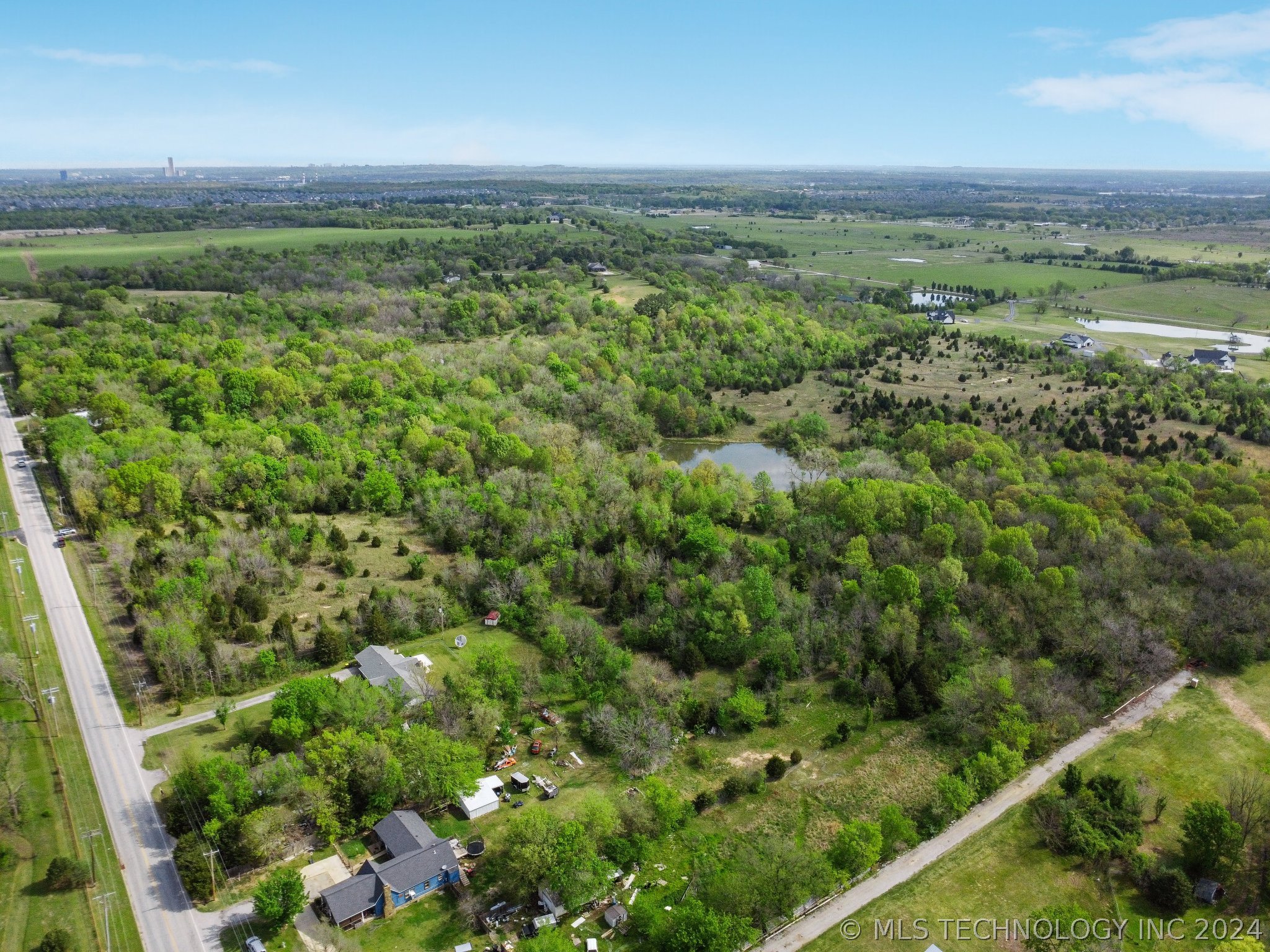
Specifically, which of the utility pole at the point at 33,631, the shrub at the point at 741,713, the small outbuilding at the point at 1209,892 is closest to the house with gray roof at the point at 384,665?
the shrub at the point at 741,713

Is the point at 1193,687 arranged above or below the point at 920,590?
below

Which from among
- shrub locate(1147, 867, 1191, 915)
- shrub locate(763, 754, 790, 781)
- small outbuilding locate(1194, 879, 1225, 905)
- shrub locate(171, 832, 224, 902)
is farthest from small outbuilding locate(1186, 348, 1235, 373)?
shrub locate(171, 832, 224, 902)

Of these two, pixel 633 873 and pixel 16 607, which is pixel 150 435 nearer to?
pixel 16 607

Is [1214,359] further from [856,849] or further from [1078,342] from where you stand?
[856,849]

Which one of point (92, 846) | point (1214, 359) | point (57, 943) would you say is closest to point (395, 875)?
point (57, 943)

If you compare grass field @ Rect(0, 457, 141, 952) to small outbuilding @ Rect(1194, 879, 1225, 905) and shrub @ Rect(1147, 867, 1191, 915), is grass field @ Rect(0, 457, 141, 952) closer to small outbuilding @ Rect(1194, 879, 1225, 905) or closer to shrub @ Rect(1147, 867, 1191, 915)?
shrub @ Rect(1147, 867, 1191, 915)

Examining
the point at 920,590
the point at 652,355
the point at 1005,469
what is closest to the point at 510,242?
the point at 652,355
